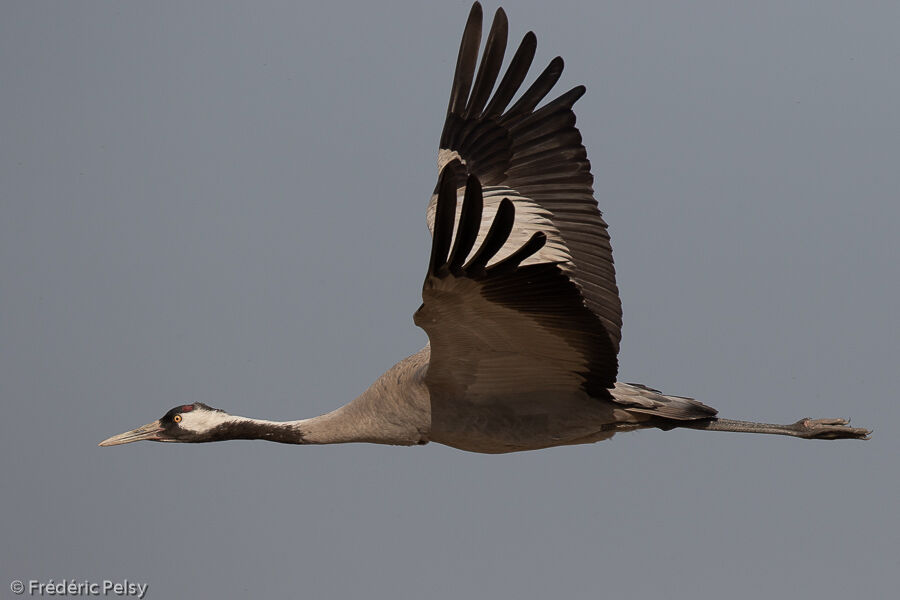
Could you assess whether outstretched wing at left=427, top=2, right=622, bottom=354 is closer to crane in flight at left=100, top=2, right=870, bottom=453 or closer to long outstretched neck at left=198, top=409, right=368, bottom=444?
crane in flight at left=100, top=2, right=870, bottom=453

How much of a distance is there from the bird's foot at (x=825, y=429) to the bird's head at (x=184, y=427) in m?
3.85

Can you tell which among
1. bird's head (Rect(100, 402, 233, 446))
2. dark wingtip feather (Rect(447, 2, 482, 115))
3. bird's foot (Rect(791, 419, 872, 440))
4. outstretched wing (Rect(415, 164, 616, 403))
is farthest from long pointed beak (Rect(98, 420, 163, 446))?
bird's foot (Rect(791, 419, 872, 440))

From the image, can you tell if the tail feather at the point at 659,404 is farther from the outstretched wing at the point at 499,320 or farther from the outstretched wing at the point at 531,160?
the outstretched wing at the point at 531,160

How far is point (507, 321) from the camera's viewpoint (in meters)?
6.05

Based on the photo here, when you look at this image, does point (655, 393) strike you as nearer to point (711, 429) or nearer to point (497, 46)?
point (711, 429)

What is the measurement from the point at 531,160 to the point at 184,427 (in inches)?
121

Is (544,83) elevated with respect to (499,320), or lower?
elevated

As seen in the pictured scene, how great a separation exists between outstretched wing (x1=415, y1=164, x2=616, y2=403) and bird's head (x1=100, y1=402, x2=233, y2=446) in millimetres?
1707

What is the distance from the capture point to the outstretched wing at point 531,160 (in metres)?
7.65

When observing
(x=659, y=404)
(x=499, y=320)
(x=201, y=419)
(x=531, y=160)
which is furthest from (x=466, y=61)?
(x=201, y=419)

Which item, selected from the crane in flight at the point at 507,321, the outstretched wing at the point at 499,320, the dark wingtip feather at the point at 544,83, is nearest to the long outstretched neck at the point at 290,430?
the crane in flight at the point at 507,321

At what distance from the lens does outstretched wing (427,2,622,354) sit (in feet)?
25.1

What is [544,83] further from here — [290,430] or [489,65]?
[290,430]

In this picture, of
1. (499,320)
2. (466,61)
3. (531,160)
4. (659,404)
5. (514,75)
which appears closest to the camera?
(499,320)
